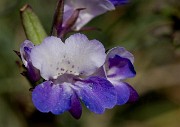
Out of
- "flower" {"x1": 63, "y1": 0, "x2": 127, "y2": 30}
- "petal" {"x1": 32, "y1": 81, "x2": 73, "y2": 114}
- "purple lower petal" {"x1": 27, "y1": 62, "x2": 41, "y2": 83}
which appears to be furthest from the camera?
"flower" {"x1": 63, "y1": 0, "x2": 127, "y2": 30}

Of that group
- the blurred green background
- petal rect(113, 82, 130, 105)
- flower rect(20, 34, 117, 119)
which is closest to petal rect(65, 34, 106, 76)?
flower rect(20, 34, 117, 119)

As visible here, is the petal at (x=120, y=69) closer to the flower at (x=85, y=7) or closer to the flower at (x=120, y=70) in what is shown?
the flower at (x=120, y=70)

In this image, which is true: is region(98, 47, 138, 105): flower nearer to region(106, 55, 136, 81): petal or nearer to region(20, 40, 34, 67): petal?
region(106, 55, 136, 81): petal

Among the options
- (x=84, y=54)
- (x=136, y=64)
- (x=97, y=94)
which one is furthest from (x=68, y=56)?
(x=136, y=64)

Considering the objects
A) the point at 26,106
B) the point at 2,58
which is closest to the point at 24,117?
the point at 26,106

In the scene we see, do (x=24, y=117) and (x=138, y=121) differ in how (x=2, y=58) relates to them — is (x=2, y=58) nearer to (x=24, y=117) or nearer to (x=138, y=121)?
(x=24, y=117)

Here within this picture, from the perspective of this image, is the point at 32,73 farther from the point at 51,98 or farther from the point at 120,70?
the point at 120,70
